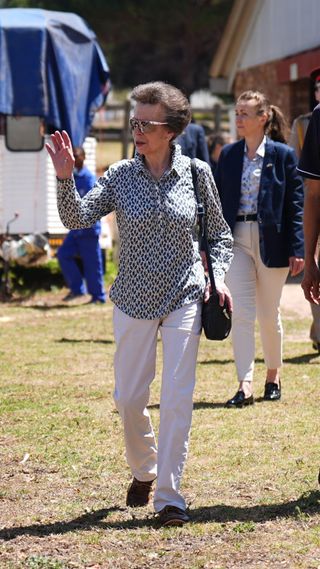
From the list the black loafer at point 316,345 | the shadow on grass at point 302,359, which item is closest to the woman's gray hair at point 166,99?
the shadow on grass at point 302,359

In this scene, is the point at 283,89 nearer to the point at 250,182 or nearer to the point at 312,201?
the point at 250,182

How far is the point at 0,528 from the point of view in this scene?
558 centimetres

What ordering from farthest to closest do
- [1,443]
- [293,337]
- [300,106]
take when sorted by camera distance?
[300,106]
[293,337]
[1,443]

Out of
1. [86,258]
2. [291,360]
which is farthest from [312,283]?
[86,258]

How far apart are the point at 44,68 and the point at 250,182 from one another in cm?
754

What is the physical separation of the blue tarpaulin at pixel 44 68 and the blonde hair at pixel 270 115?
23.2ft

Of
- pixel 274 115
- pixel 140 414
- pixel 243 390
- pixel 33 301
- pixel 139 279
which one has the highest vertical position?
pixel 274 115

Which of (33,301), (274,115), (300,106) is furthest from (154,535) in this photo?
(300,106)

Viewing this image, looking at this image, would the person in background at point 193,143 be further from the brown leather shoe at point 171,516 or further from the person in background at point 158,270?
the brown leather shoe at point 171,516

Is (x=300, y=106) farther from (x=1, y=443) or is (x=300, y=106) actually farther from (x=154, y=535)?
(x=154, y=535)

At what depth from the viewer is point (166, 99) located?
5.43 meters

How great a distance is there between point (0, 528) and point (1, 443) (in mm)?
1818

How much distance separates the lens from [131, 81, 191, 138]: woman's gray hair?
542cm

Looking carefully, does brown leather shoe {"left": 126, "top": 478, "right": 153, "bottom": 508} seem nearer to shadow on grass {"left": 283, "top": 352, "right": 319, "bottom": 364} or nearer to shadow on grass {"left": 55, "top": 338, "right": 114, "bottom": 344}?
shadow on grass {"left": 283, "top": 352, "right": 319, "bottom": 364}
